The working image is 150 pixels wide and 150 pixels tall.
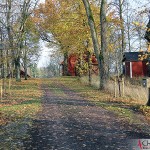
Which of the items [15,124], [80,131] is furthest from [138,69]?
[80,131]

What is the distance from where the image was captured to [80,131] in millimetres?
10539

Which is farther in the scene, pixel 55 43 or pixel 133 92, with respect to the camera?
A: pixel 55 43

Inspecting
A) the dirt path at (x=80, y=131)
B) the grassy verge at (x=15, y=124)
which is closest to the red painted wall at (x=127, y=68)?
the grassy verge at (x=15, y=124)

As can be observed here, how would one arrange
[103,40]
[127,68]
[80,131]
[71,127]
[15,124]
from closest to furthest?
[80,131]
[71,127]
[15,124]
[103,40]
[127,68]

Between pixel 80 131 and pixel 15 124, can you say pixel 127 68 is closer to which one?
pixel 15 124

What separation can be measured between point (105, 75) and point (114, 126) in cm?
1548

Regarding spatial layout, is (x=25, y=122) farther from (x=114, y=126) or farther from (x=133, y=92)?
(x=133, y=92)

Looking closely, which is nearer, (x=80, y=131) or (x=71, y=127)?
(x=80, y=131)

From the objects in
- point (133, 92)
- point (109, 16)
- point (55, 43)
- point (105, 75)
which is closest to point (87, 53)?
point (109, 16)

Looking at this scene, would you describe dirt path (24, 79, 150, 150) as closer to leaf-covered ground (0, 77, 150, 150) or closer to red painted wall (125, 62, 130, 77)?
leaf-covered ground (0, 77, 150, 150)

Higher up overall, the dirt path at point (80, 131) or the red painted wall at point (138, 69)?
the red painted wall at point (138, 69)

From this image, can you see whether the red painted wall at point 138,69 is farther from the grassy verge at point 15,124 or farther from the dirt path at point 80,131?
the dirt path at point 80,131

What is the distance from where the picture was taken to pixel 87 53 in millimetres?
35156

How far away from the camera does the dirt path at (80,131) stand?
8773mm
